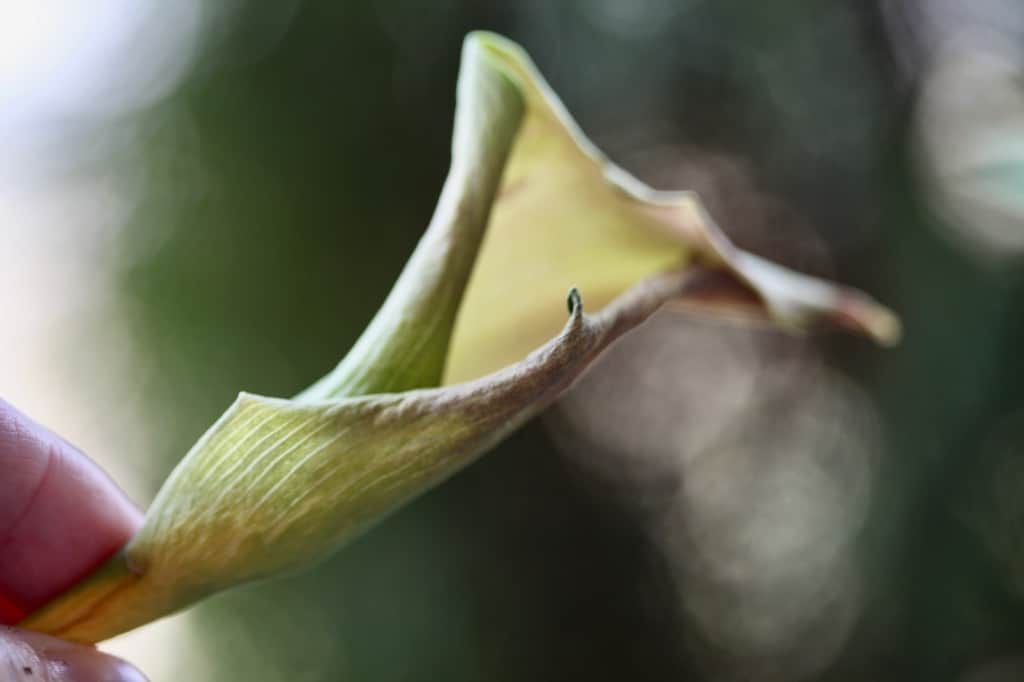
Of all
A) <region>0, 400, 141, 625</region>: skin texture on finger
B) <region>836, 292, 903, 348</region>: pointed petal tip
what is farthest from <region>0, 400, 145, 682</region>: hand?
<region>836, 292, 903, 348</region>: pointed petal tip

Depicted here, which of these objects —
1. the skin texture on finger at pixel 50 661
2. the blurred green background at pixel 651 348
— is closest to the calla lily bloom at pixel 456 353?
the skin texture on finger at pixel 50 661

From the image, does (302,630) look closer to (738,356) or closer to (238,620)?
(238,620)

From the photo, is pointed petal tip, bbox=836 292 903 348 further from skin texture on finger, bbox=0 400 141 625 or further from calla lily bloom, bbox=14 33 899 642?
skin texture on finger, bbox=0 400 141 625

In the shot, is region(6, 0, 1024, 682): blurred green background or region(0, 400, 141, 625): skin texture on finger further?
region(6, 0, 1024, 682): blurred green background

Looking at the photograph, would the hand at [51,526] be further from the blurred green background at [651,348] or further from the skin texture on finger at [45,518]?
the blurred green background at [651,348]

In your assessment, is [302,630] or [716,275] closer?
[716,275]

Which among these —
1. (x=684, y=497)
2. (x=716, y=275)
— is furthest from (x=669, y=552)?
(x=716, y=275)

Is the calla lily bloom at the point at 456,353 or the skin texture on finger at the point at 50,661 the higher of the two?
the calla lily bloom at the point at 456,353

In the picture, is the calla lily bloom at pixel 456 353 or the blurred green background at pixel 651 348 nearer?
the calla lily bloom at pixel 456 353
